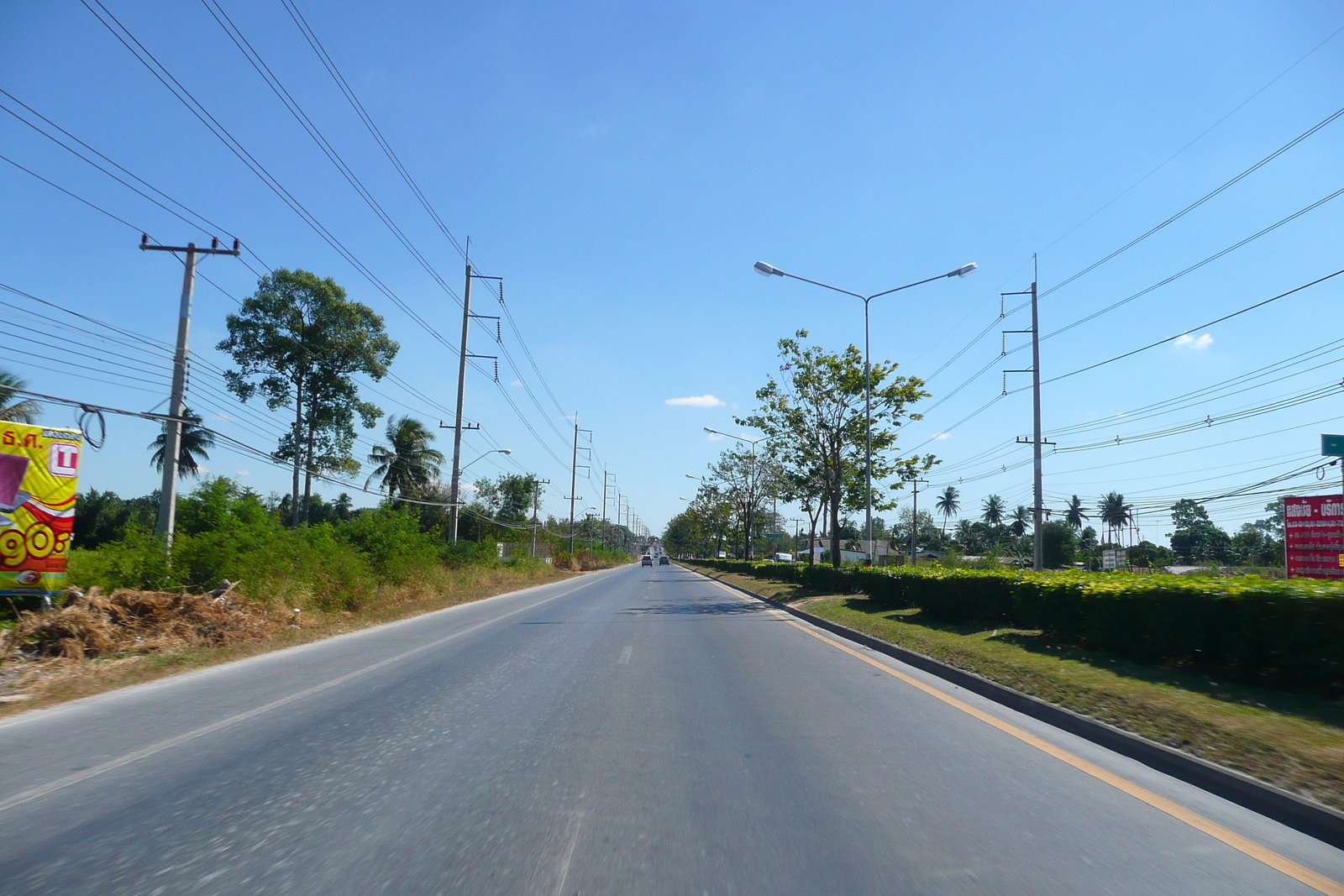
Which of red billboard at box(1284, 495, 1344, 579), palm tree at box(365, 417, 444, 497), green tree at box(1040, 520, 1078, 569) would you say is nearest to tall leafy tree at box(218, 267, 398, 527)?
palm tree at box(365, 417, 444, 497)

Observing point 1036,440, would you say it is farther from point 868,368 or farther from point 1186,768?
point 1186,768

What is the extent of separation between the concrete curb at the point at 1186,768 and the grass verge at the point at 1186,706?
110mm

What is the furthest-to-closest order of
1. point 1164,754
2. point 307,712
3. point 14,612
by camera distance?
1. point 14,612
2. point 307,712
3. point 1164,754

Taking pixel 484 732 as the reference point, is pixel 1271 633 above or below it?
above

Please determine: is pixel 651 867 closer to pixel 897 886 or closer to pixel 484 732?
pixel 897 886

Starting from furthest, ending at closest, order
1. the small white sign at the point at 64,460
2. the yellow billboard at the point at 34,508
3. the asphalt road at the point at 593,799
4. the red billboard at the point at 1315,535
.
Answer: the red billboard at the point at 1315,535
the small white sign at the point at 64,460
the yellow billboard at the point at 34,508
the asphalt road at the point at 593,799

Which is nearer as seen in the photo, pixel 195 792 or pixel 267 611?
pixel 195 792

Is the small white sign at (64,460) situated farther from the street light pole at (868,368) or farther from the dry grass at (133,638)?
the street light pole at (868,368)

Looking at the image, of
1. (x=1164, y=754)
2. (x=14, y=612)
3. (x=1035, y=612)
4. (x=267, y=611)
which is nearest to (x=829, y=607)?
(x=1035, y=612)

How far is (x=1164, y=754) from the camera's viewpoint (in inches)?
239

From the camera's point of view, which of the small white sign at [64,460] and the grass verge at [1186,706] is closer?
the grass verge at [1186,706]

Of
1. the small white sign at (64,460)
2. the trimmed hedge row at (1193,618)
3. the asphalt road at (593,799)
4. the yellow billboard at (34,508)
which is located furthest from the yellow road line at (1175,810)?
the small white sign at (64,460)

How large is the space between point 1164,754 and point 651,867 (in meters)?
4.33

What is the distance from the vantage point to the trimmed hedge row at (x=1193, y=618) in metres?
7.74
